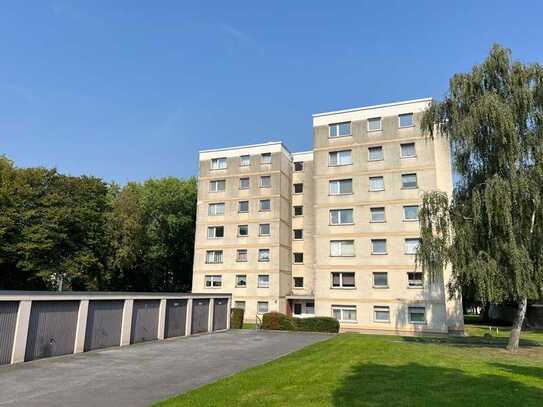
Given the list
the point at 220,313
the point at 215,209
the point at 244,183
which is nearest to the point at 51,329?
the point at 220,313

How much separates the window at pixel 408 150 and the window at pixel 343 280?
11.4 m

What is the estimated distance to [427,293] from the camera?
112 ft

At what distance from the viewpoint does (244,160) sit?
46.9 metres

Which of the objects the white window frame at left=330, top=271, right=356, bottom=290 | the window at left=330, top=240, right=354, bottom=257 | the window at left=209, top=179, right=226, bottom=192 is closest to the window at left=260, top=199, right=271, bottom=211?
the window at left=209, top=179, right=226, bottom=192

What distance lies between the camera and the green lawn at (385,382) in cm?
939

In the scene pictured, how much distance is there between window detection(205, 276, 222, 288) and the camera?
147 feet

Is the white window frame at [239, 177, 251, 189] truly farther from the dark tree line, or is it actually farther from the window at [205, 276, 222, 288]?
the dark tree line

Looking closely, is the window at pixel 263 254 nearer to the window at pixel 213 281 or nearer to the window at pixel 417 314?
the window at pixel 213 281

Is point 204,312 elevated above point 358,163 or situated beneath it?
situated beneath

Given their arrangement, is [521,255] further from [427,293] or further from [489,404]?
[427,293]

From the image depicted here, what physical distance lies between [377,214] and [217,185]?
741 inches

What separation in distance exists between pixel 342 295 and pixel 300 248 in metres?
10.7

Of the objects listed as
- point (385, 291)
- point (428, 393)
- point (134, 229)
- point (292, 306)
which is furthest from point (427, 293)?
point (134, 229)

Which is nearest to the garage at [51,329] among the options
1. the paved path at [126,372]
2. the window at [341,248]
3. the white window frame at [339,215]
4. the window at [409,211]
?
the paved path at [126,372]
